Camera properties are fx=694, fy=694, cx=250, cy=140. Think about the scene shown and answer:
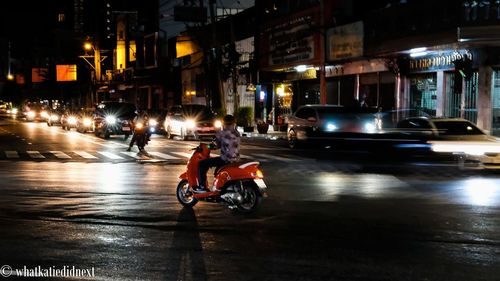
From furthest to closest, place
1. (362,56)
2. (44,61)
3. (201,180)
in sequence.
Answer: (44,61)
(362,56)
(201,180)

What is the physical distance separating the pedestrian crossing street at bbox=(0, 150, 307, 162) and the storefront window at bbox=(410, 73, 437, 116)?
10.0 meters

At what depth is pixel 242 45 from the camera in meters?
50.3

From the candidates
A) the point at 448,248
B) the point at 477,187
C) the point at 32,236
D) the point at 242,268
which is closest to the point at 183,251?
the point at 242,268

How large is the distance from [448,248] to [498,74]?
20205mm

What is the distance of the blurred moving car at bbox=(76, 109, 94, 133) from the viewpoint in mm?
41969

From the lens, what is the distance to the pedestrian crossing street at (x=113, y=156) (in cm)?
2288

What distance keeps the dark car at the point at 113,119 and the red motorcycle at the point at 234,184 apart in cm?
2448

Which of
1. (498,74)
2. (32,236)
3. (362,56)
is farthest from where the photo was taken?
(362,56)

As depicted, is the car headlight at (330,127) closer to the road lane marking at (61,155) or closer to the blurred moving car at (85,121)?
the road lane marking at (61,155)

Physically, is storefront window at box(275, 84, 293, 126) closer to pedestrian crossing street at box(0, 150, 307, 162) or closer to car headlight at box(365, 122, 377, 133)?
car headlight at box(365, 122, 377, 133)

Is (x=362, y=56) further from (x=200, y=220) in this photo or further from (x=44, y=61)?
(x=44, y=61)

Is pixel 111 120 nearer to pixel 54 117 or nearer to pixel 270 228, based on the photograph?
pixel 54 117

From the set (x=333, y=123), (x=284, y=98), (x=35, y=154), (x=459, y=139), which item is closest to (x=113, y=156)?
(x=35, y=154)

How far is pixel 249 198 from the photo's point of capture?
11781 mm
